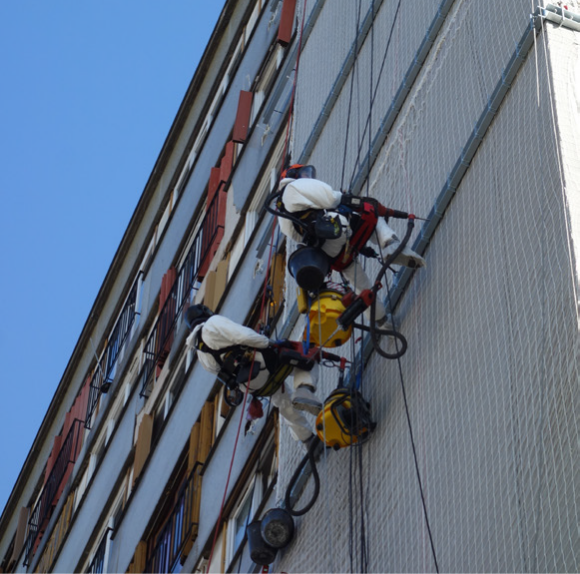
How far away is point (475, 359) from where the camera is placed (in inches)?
332

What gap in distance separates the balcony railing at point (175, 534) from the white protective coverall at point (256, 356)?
208 inches

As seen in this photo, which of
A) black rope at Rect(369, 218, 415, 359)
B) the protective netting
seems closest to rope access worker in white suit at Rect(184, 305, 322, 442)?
the protective netting

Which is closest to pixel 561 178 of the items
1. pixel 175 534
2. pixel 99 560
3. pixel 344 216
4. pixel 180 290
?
pixel 344 216

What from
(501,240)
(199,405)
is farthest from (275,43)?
(501,240)

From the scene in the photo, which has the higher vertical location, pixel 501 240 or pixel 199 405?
pixel 501 240

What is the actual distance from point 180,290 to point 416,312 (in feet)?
42.6

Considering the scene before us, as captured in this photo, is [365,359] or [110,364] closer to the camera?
[365,359]

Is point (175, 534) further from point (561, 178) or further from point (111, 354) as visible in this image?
point (111, 354)

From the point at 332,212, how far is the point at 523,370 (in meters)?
2.81

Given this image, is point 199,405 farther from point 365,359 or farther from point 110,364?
point 110,364

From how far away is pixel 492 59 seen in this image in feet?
32.0

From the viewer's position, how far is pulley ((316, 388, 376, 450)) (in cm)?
996

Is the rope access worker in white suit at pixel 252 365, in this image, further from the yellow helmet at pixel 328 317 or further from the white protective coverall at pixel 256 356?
the yellow helmet at pixel 328 317

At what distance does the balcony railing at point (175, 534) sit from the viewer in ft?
53.7
